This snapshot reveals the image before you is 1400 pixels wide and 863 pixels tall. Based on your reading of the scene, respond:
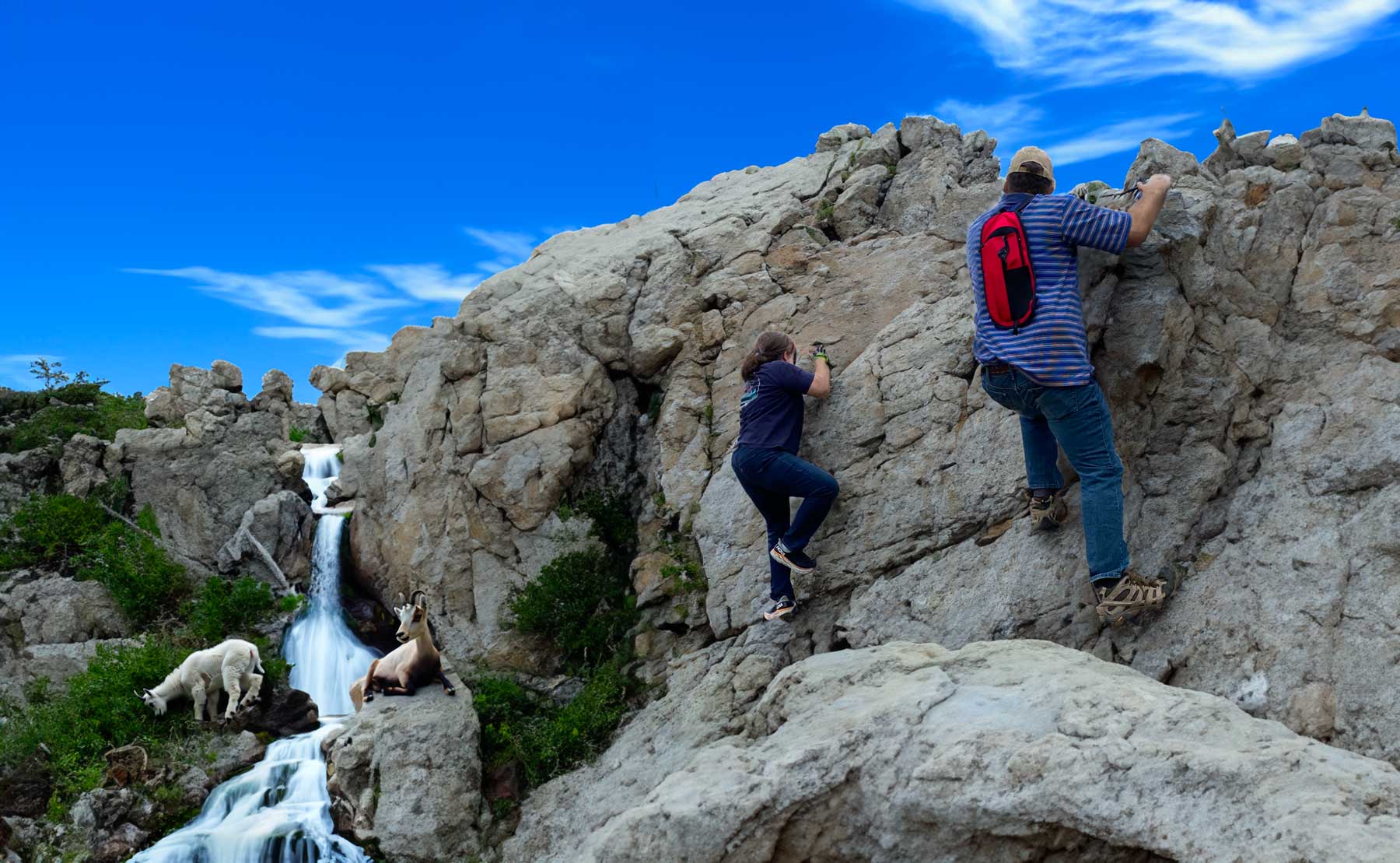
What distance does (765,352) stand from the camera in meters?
9.33

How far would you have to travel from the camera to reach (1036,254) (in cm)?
738

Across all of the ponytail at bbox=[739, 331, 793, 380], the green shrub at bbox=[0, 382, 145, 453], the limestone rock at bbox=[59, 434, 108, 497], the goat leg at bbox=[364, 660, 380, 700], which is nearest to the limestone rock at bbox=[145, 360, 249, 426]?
the green shrub at bbox=[0, 382, 145, 453]

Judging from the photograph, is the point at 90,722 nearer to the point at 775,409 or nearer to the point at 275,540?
the point at 275,540

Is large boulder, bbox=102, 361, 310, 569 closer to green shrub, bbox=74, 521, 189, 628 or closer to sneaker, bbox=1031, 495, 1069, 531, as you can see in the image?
green shrub, bbox=74, 521, 189, 628

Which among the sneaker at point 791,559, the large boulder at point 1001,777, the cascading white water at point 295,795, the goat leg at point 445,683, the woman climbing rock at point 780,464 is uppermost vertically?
the woman climbing rock at point 780,464

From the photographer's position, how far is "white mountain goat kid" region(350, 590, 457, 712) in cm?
1132

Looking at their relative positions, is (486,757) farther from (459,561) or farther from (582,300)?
(582,300)

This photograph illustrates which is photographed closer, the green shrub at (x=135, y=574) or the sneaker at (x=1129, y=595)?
the sneaker at (x=1129, y=595)

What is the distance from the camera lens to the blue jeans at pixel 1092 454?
7.10 meters

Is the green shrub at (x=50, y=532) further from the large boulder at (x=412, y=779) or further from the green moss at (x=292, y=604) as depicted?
the large boulder at (x=412, y=779)

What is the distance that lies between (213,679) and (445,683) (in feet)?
12.7

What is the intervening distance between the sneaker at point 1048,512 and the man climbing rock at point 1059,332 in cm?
57

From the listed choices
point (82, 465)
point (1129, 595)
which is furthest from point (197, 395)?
point (1129, 595)

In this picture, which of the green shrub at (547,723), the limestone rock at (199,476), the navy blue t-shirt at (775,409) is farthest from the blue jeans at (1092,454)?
the limestone rock at (199,476)
